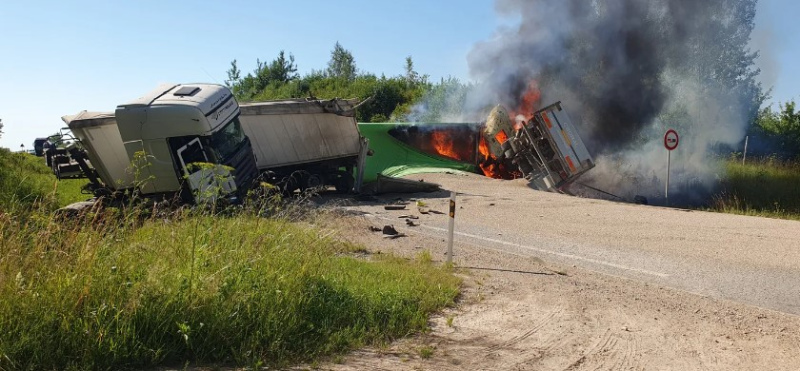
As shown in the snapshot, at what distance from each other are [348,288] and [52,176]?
42.6 feet

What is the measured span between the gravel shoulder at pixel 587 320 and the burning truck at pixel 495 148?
8.78 m

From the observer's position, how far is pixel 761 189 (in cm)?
2242

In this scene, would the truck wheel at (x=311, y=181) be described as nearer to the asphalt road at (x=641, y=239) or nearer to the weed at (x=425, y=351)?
the asphalt road at (x=641, y=239)

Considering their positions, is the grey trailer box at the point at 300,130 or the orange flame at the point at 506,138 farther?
the orange flame at the point at 506,138

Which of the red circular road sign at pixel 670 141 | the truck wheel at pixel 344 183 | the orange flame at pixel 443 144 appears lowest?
the truck wheel at pixel 344 183

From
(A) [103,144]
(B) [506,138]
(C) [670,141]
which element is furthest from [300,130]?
(C) [670,141]

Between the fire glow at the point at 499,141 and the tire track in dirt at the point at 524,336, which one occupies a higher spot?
the fire glow at the point at 499,141

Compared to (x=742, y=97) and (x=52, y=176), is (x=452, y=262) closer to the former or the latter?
(x=52, y=176)

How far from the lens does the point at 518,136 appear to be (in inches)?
864

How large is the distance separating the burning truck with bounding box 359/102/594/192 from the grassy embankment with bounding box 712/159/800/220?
4.42 meters

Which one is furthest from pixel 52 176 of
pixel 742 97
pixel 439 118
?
pixel 742 97

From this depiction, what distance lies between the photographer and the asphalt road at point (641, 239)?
887 centimetres

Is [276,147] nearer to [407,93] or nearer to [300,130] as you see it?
[300,130]

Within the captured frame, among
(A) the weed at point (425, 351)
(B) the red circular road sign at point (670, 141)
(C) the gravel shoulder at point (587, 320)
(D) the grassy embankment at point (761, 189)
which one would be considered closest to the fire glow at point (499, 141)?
(B) the red circular road sign at point (670, 141)
